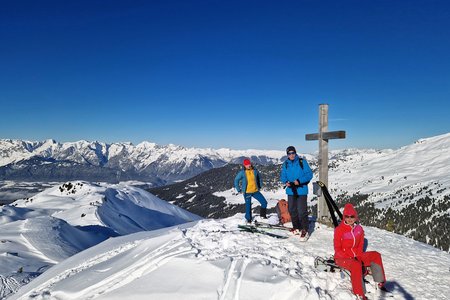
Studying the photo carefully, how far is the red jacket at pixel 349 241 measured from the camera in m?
7.38

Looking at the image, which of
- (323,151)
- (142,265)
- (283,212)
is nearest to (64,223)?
(283,212)

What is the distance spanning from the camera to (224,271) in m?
7.23

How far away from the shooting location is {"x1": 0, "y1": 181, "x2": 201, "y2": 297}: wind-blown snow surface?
13.1m

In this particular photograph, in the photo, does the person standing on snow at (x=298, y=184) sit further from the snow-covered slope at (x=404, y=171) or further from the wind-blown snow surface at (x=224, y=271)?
the snow-covered slope at (x=404, y=171)

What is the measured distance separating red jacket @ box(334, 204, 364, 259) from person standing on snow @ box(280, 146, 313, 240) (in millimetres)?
2738

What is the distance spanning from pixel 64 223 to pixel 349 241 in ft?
59.2

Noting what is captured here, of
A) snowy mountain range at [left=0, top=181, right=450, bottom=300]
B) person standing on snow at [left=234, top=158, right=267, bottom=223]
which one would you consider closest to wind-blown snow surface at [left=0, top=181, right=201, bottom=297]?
snowy mountain range at [left=0, top=181, right=450, bottom=300]

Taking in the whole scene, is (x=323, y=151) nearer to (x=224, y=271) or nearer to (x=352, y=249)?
(x=352, y=249)

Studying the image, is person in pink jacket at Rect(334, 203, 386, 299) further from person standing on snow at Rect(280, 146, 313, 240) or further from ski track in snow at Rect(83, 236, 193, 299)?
ski track in snow at Rect(83, 236, 193, 299)

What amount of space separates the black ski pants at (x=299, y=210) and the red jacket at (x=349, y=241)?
9.17 feet

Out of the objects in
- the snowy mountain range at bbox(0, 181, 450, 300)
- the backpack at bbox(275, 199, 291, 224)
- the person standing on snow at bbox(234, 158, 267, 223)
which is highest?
the person standing on snow at bbox(234, 158, 267, 223)

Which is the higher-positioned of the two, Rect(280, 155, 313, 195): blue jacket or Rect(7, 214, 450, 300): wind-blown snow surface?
Rect(280, 155, 313, 195): blue jacket

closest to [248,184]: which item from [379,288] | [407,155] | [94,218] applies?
[379,288]

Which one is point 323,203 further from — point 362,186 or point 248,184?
point 362,186
